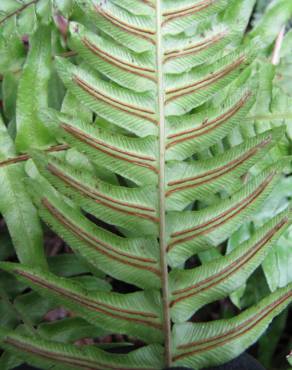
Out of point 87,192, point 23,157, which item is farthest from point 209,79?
point 23,157

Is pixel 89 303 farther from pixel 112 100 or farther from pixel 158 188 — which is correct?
pixel 112 100

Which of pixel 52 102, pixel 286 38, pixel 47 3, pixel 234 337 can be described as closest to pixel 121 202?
pixel 234 337

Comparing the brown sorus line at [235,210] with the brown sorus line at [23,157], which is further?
the brown sorus line at [23,157]

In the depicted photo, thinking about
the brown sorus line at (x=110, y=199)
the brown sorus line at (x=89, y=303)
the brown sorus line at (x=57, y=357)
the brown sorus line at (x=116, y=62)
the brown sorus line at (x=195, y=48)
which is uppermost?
the brown sorus line at (x=195, y=48)

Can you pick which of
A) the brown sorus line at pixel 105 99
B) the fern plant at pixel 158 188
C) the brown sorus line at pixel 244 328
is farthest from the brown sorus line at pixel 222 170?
the brown sorus line at pixel 244 328

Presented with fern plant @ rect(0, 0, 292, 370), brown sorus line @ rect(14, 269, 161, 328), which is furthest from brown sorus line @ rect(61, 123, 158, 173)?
brown sorus line @ rect(14, 269, 161, 328)

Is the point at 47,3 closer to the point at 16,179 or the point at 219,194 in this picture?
the point at 16,179

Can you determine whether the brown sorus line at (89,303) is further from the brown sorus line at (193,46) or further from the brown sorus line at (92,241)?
the brown sorus line at (193,46)

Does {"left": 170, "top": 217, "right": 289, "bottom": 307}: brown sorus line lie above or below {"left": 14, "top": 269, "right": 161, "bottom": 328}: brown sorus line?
above

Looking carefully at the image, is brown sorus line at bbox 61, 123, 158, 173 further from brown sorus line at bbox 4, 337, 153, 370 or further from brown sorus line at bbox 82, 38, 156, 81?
brown sorus line at bbox 4, 337, 153, 370
